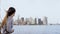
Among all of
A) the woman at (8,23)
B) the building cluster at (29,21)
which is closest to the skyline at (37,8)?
the building cluster at (29,21)

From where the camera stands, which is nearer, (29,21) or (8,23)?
(8,23)

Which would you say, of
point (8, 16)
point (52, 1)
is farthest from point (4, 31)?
point (52, 1)

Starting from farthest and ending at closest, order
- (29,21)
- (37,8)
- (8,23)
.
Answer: (37,8), (29,21), (8,23)

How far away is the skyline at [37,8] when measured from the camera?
350cm

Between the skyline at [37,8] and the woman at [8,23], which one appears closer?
the woman at [8,23]

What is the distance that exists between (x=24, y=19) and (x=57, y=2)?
975 millimetres

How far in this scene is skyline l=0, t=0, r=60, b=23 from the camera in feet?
11.5

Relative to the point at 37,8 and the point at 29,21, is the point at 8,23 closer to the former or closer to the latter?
the point at 29,21

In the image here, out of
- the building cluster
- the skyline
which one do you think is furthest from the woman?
the building cluster

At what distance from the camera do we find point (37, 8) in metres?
4.57

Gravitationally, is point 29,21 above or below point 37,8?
below

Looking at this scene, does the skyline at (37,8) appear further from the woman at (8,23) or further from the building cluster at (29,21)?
the woman at (8,23)

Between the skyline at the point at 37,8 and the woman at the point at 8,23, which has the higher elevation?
the skyline at the point at 37,8

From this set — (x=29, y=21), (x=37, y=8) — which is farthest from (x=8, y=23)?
(x=37, y=8)
